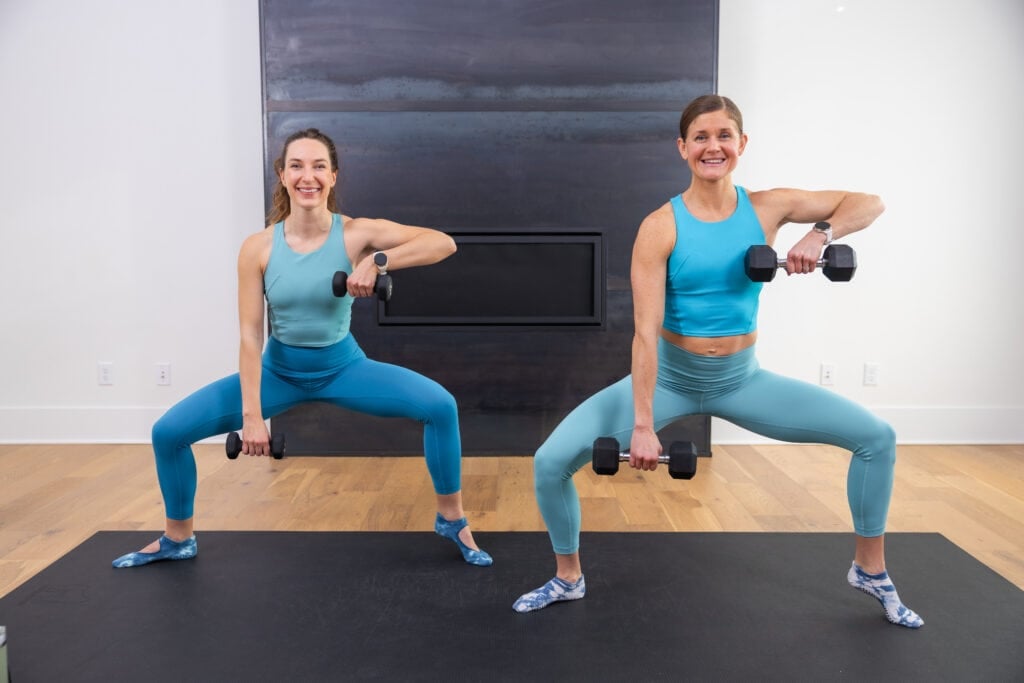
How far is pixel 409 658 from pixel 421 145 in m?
2.39

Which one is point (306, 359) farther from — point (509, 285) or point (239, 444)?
point (509, 285)

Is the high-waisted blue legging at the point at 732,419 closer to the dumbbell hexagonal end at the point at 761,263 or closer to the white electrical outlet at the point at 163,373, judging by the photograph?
the dumbbell hexagonal end at the point at 761,263

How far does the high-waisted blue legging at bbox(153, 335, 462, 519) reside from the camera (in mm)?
2326

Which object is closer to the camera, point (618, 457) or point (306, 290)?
point (618, 457)

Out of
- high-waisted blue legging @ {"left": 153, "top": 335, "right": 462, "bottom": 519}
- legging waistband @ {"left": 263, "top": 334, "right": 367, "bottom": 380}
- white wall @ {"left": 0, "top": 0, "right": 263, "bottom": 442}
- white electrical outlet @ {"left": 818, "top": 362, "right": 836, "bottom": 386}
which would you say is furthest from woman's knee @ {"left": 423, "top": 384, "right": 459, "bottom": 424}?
white electrical outlet @ {"left": 818, "top": 362, "right": 836, "bottom": 386}

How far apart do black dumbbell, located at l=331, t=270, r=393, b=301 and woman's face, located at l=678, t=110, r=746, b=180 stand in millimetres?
812

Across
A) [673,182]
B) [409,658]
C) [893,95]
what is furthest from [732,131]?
[893,95]

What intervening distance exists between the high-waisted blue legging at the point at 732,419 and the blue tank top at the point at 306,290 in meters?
0.73

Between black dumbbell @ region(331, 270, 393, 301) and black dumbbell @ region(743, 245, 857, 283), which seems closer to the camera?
black dumbbell @ region(743, 245, 857, 283)

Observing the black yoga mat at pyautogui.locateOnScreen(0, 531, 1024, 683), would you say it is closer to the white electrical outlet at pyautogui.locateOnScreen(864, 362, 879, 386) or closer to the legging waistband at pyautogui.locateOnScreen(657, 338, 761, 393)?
the legging waistband at pyautogui.locateOnScreen(657, 338, 761, 393)

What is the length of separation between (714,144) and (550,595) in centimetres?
117

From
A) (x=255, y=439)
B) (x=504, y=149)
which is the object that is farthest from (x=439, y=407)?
(x=504, y=149)

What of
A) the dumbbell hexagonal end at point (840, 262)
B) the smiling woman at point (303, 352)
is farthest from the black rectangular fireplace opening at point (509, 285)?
the dumbbell hexagonal end at point (840, 262)

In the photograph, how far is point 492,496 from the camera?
3.13 metres
